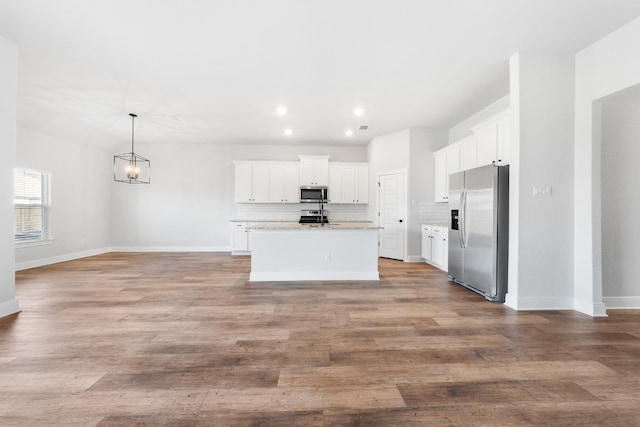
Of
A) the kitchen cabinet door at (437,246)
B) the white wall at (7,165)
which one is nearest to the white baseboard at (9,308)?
the white wall at (7,165)

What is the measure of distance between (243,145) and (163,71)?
13.9ft

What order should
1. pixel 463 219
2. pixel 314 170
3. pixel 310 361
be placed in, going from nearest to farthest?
pixel 310 361 < pixel 463 219 < pixel 314 170

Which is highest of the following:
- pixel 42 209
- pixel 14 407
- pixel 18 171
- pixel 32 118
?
pixel 32 118

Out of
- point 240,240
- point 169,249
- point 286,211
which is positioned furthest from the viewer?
point 286,211

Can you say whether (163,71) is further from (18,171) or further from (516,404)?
(516,404)

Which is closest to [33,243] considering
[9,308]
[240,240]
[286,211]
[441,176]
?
[9,308]

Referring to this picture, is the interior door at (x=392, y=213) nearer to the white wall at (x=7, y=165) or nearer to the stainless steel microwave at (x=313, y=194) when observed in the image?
the stainless steel microwave at (x=313, y=194)

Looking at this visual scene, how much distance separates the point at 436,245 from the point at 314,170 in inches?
141

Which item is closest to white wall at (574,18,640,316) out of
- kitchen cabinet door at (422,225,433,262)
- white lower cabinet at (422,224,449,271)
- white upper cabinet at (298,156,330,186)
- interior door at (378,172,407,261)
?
white lower cabinet at (422,224,449,271)

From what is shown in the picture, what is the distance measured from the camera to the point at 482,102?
487cm

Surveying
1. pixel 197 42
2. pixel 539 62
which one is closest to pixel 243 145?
pixel 197 42

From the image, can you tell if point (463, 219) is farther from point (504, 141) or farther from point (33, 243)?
point (33, 243)

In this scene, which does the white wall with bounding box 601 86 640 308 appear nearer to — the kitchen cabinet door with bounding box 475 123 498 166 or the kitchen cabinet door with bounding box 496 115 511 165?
the kitchen cabinet door with bounding box 496 115 511 165

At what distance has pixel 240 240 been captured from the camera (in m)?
7.48
